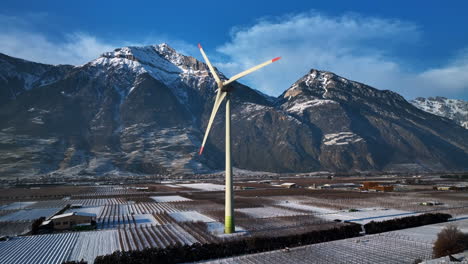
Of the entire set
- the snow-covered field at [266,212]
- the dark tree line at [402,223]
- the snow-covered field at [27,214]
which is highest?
the dark tree line at [402,223]

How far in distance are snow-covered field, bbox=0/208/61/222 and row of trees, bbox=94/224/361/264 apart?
43.6m

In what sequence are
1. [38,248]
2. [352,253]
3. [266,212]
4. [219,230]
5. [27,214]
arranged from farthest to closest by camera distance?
[27,214]
[266,212]
[219,230]
[38,248]
[352,253]

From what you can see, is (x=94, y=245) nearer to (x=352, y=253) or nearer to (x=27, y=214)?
(x=352, y=253)

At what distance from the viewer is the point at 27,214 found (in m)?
70.3

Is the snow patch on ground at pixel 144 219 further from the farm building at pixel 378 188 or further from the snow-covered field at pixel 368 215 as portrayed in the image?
the farm building at pixel 378 188

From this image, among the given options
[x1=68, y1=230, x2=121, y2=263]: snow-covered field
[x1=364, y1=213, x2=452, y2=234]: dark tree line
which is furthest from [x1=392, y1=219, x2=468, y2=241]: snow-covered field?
[x1=68, y1=230, x2=121, y2=263]: snow-covered field

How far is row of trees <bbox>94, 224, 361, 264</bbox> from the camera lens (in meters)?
32.3

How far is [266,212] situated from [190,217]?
52.8 feet

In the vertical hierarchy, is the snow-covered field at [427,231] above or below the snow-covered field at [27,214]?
above

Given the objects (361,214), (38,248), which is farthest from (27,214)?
(361,214)

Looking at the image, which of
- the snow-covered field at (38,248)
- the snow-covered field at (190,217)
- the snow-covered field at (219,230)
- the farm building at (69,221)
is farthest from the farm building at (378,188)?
the snow-covered field at (38,248)

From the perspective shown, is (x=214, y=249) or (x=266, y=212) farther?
(x=266, y=212)

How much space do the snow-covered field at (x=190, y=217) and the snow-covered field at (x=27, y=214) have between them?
27287 mm

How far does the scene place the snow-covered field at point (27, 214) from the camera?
64969 mm
